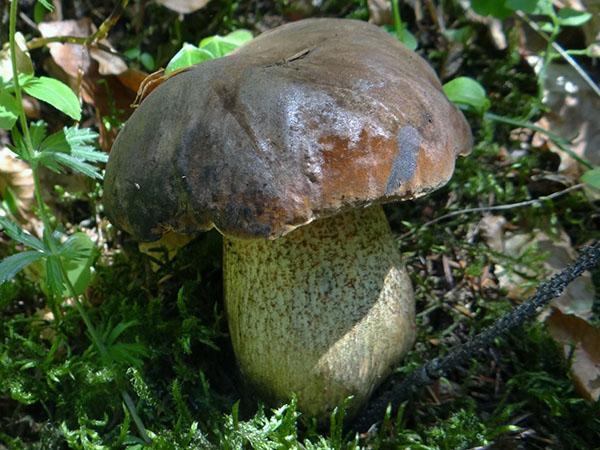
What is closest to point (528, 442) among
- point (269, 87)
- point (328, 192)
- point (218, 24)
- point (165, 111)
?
point (328, 192)

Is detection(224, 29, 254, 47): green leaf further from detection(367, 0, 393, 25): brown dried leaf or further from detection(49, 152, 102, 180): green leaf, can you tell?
detection(49, 152, 102, 180): green leaf

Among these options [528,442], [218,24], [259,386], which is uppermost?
[218,24]

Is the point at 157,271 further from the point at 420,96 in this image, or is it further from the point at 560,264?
the point at 560,264

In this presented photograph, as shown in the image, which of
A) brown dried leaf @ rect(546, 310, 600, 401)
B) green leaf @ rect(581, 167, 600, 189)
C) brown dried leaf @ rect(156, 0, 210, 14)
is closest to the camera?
green leaf @ rect(581, 167, 600, 189)

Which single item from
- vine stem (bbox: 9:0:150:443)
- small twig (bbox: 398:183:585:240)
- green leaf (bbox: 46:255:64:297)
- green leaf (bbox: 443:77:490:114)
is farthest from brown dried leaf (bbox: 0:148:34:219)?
green leaf (bbox: 443:77:490:114)

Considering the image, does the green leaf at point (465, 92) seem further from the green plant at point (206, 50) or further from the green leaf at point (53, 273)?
the green leaf at point (53, 273)
